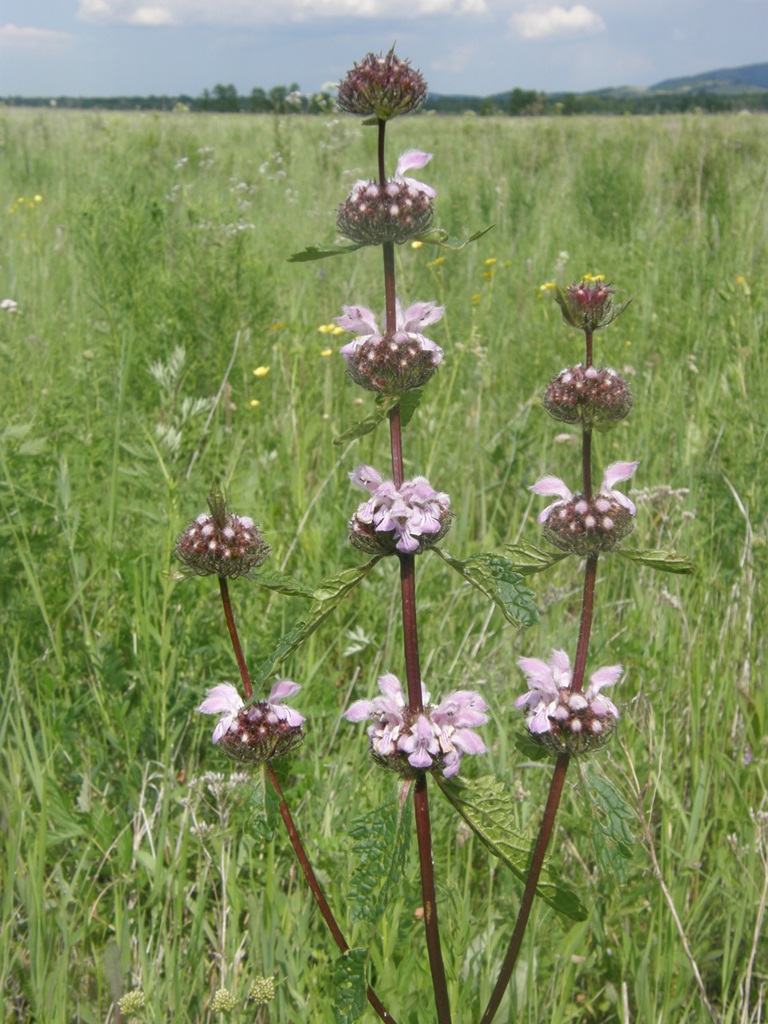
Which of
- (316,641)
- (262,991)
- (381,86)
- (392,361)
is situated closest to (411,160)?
(381,86)

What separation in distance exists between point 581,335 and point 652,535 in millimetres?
1548

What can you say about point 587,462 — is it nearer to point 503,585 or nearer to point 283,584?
point 503,585

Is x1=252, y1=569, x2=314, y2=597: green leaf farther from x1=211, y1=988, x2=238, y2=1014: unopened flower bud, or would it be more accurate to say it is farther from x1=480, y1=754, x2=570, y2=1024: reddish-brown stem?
x1=211, y1=988, x2=238, y2=1014: unopened flower bud

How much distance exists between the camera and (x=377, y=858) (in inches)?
43.9

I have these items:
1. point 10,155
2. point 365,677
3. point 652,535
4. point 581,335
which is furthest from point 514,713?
point 10,155

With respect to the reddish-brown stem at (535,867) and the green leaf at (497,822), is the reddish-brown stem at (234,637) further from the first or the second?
the reddish-brown stem at (535,867)

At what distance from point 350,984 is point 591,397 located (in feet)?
2.81

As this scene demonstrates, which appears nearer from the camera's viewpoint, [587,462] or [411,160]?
[587,462]

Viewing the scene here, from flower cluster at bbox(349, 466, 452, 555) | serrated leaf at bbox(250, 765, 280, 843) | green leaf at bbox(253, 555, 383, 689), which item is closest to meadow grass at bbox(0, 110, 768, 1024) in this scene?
serrated leaf at bbox(250, 765, 280, 843)

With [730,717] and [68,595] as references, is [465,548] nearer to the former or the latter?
[730,717]

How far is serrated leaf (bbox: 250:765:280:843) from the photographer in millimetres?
1151

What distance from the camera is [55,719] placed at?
6.70 ft

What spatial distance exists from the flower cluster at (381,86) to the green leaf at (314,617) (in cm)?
61

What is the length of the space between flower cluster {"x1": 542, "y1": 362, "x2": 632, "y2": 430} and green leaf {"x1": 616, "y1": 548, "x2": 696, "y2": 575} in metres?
0.19
